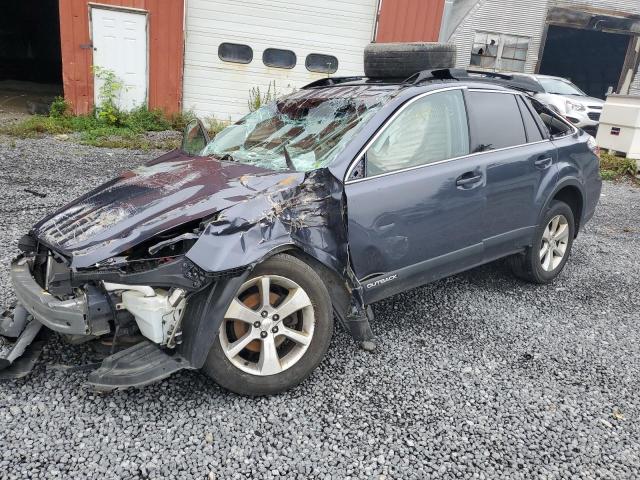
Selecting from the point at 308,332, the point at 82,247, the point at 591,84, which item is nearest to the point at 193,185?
the point at 82,247

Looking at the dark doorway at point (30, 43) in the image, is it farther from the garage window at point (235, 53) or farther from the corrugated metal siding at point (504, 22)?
the corrugated metal siding at point (504, 22)

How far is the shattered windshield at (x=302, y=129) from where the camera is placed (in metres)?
3.06

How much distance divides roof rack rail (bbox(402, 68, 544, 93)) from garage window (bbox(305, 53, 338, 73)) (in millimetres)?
7290

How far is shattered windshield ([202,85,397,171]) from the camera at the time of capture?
3.06 meters

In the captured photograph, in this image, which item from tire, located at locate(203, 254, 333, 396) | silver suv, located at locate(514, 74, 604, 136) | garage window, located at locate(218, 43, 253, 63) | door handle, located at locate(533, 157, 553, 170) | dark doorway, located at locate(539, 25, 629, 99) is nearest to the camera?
tire, located at locate(203, 254, 333, 396)

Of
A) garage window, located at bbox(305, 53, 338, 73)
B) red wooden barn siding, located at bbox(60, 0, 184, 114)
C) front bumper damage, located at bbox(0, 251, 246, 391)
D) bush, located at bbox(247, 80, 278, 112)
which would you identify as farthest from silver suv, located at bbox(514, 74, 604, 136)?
front bumper damage, located at bbox(0, 251, 246, 391)

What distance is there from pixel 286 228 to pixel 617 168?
29.3 feet

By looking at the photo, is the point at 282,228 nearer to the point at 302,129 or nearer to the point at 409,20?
the point at 302,129

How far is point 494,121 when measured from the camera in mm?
3713

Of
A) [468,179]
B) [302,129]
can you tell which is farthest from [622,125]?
[302,129]

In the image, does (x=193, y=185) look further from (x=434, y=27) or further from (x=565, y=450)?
(x=434, y=27)

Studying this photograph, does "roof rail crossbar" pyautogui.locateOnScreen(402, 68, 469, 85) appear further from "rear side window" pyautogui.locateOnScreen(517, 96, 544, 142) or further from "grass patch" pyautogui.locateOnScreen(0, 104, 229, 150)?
"grass patch" pyautogui.locateOnScreen(0, 104, 229, 150)

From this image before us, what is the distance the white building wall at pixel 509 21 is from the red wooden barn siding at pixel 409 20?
10.9 ft

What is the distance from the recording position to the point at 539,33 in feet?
47.2
